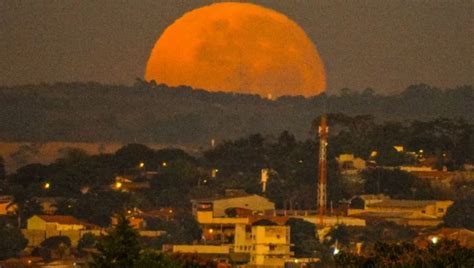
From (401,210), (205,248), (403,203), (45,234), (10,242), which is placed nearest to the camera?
(205,248)

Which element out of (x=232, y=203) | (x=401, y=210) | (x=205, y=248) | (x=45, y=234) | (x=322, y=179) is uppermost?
(x=322, y=179)

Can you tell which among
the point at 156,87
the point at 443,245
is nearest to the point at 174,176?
the point at 156,87

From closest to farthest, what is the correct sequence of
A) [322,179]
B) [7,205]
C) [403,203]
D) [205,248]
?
[205,248], [7,205], [403,203], [322,179]

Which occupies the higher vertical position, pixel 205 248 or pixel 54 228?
pixel 54 228

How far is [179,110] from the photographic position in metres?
146

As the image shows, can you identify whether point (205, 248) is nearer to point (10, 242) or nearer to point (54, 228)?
point (10, 242)

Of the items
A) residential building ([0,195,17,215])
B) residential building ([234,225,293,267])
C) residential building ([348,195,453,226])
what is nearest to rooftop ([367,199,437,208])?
residential building ([348,195,453,226])

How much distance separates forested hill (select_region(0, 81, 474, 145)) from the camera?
143m

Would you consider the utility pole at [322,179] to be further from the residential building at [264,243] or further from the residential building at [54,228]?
the residential building at [264,243]

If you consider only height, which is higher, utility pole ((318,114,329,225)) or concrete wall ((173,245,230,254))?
utility pole ((318,114,329,225))

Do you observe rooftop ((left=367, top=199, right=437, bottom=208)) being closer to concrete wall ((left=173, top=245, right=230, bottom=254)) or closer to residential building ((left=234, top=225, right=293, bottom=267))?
residential building ((left=234, top=225, right=293, bottom=267))

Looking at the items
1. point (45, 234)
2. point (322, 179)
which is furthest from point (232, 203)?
point (45, 234)

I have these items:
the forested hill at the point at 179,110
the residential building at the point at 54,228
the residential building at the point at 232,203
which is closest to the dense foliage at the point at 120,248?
the residential building at the point at 54,228

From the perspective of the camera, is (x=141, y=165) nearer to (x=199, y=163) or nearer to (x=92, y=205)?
(x=199, y=163)
